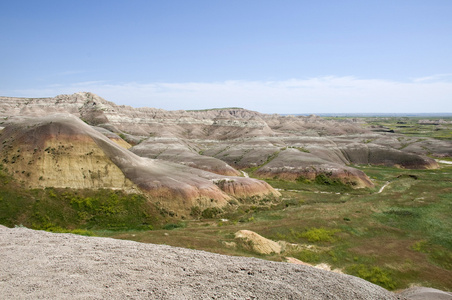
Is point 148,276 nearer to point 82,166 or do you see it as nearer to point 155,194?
point 155,194

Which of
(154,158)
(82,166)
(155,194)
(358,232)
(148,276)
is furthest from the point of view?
(154,158)

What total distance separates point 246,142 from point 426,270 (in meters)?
88.8

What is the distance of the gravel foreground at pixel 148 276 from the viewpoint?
1179 cm

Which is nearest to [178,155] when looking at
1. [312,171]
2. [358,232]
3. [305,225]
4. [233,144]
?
[233,144]

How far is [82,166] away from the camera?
42250 mm

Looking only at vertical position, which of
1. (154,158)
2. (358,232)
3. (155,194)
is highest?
(155,194)

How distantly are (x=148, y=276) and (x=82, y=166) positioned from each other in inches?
1353

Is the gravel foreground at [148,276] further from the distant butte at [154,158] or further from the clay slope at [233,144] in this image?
the clay slope at [233,144]

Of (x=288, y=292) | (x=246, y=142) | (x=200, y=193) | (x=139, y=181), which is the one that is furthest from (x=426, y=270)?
(x=246, y=142)

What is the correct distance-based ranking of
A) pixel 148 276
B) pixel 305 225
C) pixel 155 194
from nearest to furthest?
pixel 148 276 → pixel 305 225 → pixel 155 194

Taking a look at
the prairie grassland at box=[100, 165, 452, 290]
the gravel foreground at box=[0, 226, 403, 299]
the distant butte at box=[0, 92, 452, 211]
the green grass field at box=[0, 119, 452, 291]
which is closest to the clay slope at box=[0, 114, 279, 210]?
the distant butte at box=[0, 92, 452, 211]

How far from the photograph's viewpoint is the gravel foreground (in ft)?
38.7

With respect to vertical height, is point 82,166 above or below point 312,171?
above

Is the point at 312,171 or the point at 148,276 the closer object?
the point at 148,276
